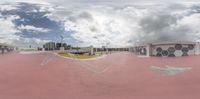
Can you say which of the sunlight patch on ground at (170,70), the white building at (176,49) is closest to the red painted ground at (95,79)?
the sunlight patch on ground at (170,70)

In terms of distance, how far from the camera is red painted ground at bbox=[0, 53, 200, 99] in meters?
8.56

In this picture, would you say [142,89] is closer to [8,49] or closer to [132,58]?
[132,58]

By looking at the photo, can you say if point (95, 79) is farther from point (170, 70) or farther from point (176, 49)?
point (176, 49)

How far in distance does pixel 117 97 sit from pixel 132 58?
2980mm

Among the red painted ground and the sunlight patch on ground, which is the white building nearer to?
the red painted ground

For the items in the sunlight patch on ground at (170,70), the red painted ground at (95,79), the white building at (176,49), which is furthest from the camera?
the white building at (176,49)

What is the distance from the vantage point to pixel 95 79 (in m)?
9.67

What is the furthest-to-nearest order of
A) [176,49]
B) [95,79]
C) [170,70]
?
[176,49] → [170,70] → [95,79]

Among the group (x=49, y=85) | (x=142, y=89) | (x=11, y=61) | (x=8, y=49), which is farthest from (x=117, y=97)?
(x=8, y=49)

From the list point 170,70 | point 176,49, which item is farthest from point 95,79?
point 176,49

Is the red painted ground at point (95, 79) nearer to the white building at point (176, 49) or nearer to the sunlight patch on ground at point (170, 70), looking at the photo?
the sunlight patch on ground at point (170, 70)

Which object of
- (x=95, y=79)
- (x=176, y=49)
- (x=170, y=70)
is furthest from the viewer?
(x=176, y=49)

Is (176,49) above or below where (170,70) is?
above

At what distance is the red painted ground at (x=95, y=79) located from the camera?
28.1 feet
